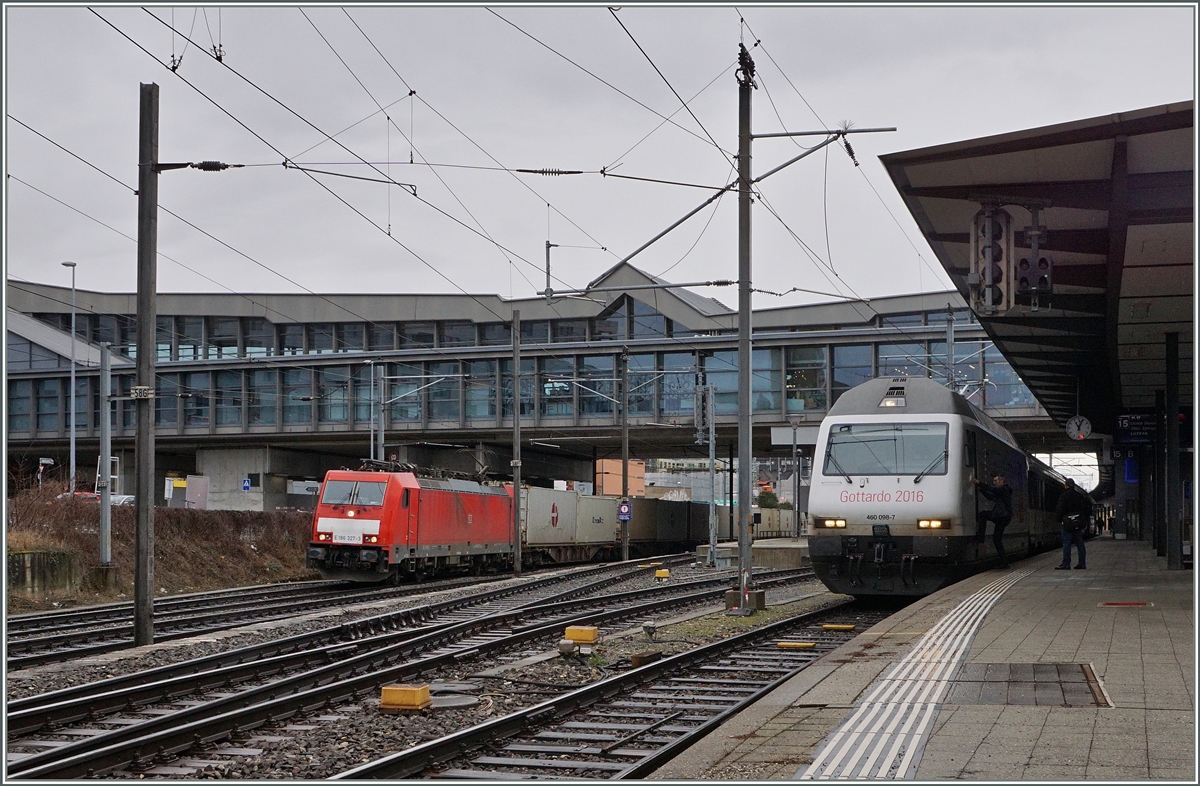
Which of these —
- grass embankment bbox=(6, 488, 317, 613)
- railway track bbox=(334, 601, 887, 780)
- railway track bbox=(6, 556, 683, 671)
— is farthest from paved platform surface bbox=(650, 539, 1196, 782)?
grass embankment bbox=(6, 488, 317, 613)

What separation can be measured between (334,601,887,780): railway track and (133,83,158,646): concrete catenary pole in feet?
21.8

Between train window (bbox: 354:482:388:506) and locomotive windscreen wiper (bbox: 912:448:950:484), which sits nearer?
locomotive windscreen wiper (bbox: 912:448:950:484)

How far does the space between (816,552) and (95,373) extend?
4409 centimetres

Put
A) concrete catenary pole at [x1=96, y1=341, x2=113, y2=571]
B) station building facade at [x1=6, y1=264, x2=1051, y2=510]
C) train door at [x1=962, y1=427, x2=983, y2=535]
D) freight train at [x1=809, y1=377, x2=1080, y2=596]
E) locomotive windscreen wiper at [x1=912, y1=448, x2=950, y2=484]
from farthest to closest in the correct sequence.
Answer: station building facade at [x1=6, y1=264, x2=1051, y2=510] → concrete catenary pole at [x1=96, y1=341, x2=113, y2=571] → train door at [x1=962, y1=427, x2=983, y2=535] → locomotive windscreen wiper at [x1=912, y1=448, x2=950, y2=484] → freight train at [x1=809, y1=377, x2=1080, y2=596]

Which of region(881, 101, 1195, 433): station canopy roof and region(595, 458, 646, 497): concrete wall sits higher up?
region(881, 101, 1195, 433): station canopy roof

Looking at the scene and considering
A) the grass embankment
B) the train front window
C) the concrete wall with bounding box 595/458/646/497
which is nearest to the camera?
the train front window

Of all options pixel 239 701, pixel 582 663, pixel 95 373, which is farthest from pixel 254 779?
pixel 95 373

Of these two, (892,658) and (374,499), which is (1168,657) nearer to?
(892,658)

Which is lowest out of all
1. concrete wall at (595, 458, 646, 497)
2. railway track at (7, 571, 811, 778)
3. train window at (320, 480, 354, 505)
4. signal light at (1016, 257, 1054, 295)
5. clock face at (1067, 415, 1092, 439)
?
concrete wall at (595, 458, 646, 497)

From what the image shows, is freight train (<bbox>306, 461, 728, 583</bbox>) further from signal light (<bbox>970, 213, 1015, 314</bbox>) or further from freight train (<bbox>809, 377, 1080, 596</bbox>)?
signal light (<bbox>970, 213, 1015, 314</bbox>)

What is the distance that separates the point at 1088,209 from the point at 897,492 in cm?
515

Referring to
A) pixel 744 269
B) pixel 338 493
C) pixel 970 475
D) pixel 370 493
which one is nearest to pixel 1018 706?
pixel 744 269

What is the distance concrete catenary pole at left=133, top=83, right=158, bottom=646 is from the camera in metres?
14.8

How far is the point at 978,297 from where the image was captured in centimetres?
1545
